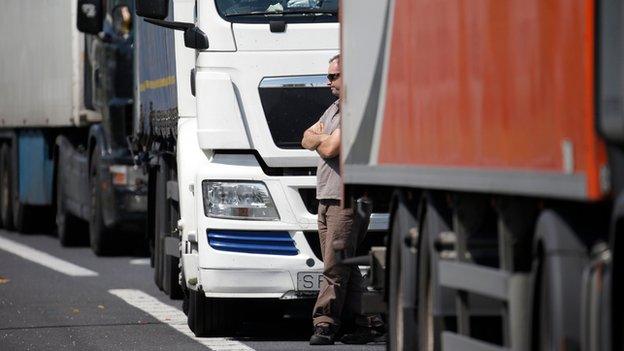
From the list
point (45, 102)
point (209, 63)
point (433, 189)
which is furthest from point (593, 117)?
point (45, 102)

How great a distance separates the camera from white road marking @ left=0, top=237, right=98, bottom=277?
21078 millimetres

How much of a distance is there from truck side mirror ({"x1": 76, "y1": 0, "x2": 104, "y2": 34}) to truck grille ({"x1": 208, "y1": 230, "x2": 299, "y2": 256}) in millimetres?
7190

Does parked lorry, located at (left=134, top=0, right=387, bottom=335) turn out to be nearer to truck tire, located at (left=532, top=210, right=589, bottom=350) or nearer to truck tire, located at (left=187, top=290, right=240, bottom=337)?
truck tire, located at (left=187, top=290, right=240, bottom=337)

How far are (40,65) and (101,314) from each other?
10929mm

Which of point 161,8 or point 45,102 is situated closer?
point 161,8

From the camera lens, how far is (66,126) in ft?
83.4

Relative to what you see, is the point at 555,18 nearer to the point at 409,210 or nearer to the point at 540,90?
the point at 540,90

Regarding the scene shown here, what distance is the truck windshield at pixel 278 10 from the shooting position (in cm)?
1395

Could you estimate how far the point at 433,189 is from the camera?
9.88 m

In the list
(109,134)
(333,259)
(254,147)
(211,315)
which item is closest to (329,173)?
(333,259)

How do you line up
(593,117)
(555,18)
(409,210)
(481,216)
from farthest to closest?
1. (409,210)
2. (481,216)
3. (555,18)
4. (593,117)

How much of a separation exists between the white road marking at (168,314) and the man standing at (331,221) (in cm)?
55

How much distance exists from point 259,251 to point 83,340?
1335 mm

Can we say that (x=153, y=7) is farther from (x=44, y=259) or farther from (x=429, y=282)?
(x=44, y=259)
